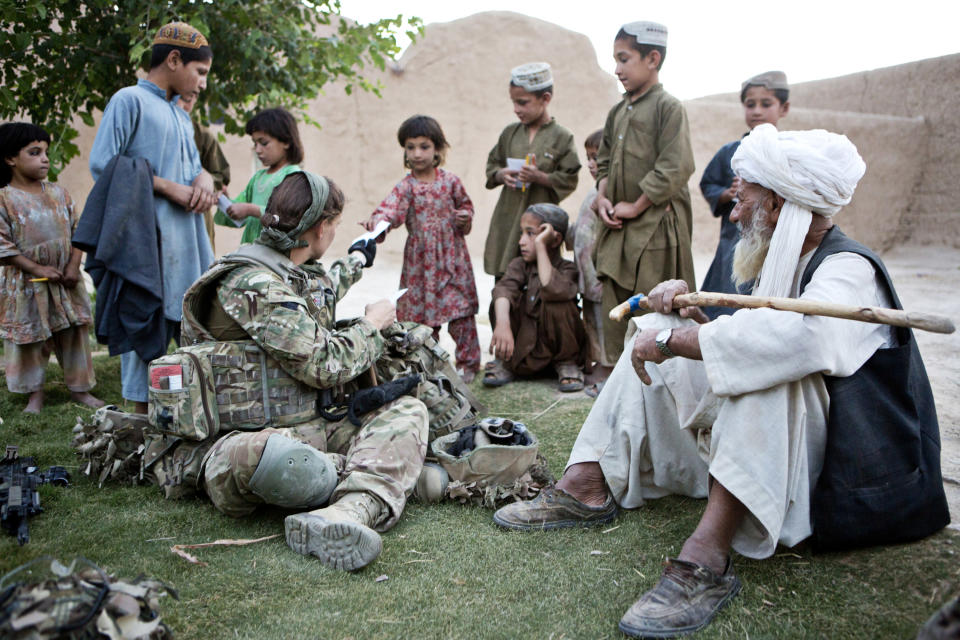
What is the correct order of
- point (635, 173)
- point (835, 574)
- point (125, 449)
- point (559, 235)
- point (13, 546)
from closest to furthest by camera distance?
1. point (835, 574)
2. point (13, 546)
3. point (125, 449)
4. point (635, 173)
5. point (559, 235)

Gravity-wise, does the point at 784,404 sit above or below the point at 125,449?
above

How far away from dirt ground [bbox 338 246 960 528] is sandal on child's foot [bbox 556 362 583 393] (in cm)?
134

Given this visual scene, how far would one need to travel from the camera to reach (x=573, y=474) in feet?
8.25

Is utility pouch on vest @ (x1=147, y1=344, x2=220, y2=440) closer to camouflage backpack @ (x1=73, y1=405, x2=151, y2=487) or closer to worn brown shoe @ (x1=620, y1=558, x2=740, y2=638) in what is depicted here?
camouflage backpack @ (x1=73, y1=405, x2=151, y2=487)

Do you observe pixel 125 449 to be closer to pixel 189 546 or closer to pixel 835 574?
pixel 189 546

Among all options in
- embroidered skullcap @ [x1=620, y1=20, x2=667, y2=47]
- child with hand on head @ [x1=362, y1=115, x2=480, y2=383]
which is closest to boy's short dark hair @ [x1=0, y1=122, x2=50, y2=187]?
child with hand on head @ [x1=362, y1=115, x2=480, y2=383]

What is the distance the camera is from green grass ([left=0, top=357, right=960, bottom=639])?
189cm

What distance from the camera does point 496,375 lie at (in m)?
4.85

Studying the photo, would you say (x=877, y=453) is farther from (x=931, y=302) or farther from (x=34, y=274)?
(x=931, y=302)

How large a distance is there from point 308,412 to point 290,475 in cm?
44

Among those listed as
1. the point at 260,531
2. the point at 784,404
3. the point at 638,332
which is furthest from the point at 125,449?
the point at 784,404

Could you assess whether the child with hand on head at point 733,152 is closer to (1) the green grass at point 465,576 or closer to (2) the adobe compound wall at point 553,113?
(1) the green grass at point 465,576

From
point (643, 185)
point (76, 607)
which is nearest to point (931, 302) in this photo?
point (643, 185)

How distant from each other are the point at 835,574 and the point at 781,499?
0.38m
